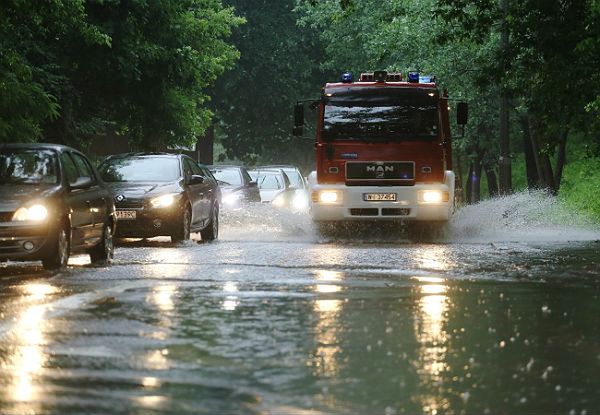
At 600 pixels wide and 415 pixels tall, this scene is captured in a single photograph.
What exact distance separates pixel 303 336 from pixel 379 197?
1432 centimetres

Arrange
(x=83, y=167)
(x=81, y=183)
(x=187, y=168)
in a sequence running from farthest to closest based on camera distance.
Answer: (x=187, y=168)
(x=83, y=167)
(x=81, y=183)

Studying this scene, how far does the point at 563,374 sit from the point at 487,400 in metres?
1.05

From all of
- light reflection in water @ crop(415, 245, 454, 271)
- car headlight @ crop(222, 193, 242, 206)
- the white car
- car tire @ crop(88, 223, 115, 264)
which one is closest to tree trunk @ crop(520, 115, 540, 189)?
the white car

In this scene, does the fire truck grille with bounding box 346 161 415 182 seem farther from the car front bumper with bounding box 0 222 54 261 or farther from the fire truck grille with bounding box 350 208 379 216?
the car front bumper with bounding box 0 222 54 261

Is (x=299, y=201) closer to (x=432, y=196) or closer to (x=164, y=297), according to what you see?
(x=432, y=196)

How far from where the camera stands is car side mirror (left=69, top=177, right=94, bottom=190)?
16.8 m

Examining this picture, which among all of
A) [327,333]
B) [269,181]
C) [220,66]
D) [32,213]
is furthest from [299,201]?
[327,333]

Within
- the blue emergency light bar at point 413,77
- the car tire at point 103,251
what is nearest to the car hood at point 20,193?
the car tire at point 103,251

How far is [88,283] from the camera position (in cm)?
1421

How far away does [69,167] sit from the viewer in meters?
17.3

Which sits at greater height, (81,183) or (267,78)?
(267,78)

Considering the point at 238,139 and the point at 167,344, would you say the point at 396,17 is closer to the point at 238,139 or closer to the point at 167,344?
the point at 238,139

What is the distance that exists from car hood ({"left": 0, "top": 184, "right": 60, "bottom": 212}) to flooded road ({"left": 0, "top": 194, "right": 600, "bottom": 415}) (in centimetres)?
76

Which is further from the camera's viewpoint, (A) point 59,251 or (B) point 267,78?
(B) point 267,78
